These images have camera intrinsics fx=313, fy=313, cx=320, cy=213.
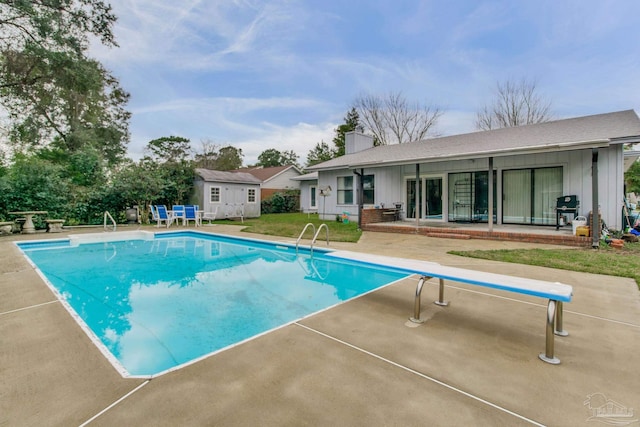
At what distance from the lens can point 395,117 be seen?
2831cm

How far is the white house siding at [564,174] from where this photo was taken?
9008 millimetres

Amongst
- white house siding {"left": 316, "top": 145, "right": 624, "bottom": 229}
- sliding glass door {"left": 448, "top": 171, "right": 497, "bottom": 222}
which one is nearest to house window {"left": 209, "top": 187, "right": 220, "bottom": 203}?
white house siding {"left": 316, "top": 145, "right": 624, "bottom": 229}

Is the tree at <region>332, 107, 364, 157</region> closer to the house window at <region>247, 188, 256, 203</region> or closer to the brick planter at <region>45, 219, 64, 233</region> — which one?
the house window at <region>247, 188, 256, 203</region>

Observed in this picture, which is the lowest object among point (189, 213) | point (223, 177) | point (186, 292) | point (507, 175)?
point (186, 292)

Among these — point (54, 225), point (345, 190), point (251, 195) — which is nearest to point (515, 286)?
point (345, 190)

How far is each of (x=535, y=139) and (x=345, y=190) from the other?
8075 mm

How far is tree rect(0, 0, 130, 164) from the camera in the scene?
11875 mm

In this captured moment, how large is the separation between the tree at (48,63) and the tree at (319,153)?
22309 mm

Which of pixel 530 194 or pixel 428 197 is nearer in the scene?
pixel 530 194

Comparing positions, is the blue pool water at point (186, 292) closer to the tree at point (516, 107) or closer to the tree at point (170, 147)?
the tree at point (170, 147)

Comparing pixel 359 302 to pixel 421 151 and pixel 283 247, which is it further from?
pixel 421 151

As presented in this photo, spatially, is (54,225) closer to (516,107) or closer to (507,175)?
(507,175)

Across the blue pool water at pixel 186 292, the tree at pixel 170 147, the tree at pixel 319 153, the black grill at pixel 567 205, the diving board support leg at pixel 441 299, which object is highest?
the tree at pixel 319 153

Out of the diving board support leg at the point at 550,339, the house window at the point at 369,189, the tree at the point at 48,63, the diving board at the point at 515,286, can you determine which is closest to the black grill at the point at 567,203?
the house window at the point at 369,189
